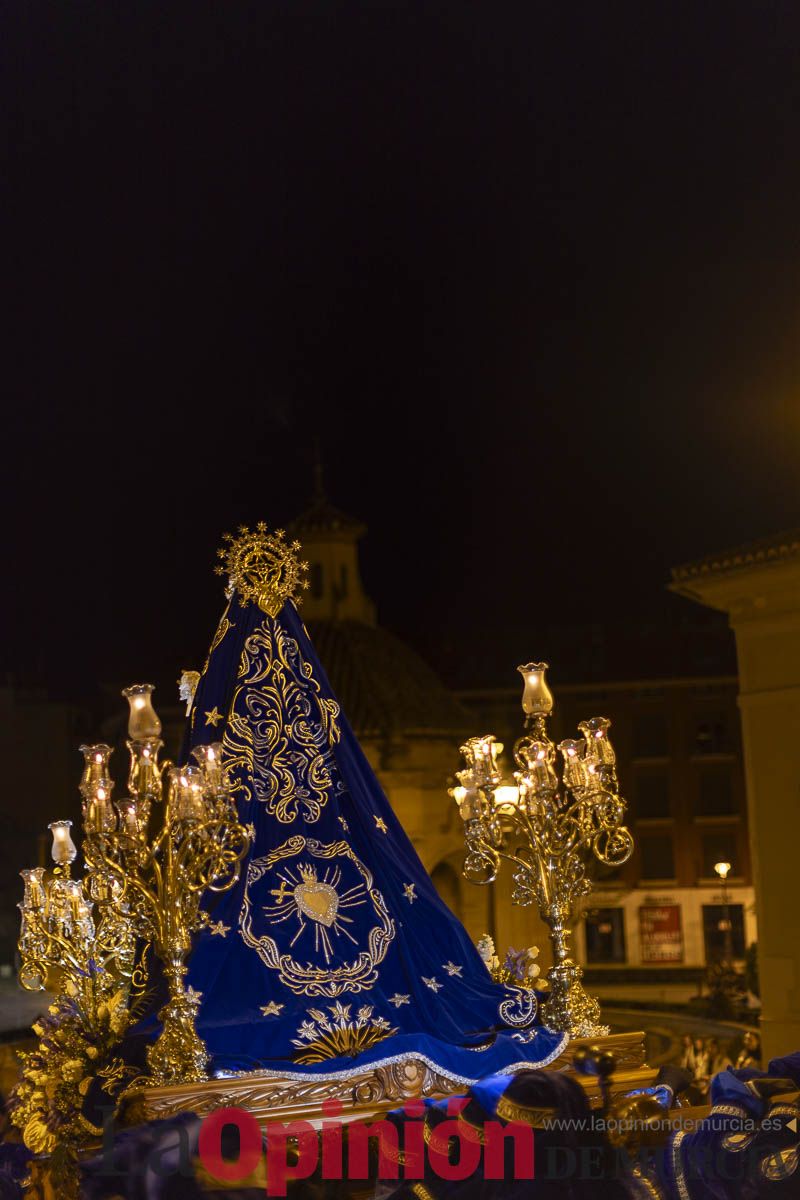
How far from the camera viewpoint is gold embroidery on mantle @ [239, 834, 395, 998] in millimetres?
5395

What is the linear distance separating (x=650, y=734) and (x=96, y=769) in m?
22.7

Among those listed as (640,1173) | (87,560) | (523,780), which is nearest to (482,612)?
(87,560)

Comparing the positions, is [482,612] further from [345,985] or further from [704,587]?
[345,985]

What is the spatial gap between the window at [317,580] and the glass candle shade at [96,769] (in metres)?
17.3

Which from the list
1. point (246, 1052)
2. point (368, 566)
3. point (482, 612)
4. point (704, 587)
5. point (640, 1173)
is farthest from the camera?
point (482, 612)

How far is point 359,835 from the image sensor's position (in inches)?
233

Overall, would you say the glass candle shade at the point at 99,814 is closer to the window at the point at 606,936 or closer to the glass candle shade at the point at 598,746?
the glass candle shade at the point at 598,746

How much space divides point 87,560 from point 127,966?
45.8 ft

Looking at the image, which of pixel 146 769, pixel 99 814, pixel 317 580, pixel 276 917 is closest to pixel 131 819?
pixel 99 814

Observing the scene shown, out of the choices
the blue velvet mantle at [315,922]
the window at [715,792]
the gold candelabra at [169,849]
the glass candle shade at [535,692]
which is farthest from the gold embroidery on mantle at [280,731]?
the window at [715,792]

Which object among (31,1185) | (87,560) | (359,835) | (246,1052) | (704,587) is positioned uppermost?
(87,560)

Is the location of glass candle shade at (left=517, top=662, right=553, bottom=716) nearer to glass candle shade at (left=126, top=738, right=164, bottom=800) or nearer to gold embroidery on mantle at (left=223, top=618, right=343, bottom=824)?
gold embroidery on mantle at (left=223, top=618, right=343, bottom=824)

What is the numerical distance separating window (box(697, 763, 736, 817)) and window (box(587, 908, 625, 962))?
2579mm

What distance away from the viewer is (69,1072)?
17.8 feet
